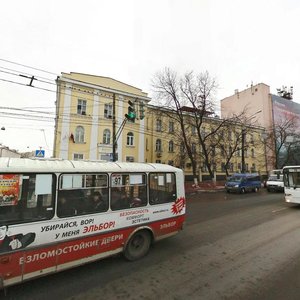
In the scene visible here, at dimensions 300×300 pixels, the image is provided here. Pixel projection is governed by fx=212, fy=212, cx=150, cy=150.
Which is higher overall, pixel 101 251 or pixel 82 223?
pixel 82 223

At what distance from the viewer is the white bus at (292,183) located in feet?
41.4

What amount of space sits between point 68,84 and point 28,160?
23.7 metres

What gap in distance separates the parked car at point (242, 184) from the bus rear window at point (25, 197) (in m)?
22.0

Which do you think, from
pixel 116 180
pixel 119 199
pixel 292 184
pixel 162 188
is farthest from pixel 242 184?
pixel 116 180

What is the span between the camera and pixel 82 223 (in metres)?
4.51

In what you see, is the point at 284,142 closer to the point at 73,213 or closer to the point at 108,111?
the point at 108,111

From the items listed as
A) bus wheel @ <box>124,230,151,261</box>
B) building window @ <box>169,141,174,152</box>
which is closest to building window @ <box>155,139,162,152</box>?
building window @ <box>169,141,174,152</box>

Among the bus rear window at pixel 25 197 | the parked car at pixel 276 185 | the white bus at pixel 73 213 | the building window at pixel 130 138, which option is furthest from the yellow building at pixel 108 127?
the bus rear window at pixel 25 197

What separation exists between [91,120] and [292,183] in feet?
72.9

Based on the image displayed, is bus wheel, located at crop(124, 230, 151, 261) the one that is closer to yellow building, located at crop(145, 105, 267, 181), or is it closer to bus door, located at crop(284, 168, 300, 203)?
bus door, located at crop(284, 168, 300, 203)

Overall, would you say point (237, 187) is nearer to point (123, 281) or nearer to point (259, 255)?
point (259, 255)

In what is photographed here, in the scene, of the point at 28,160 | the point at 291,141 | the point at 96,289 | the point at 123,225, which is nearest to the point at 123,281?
the point at 96,289

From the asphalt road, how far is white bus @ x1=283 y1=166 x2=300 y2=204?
21.2 feet

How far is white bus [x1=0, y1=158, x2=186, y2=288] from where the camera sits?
12.3 ft
